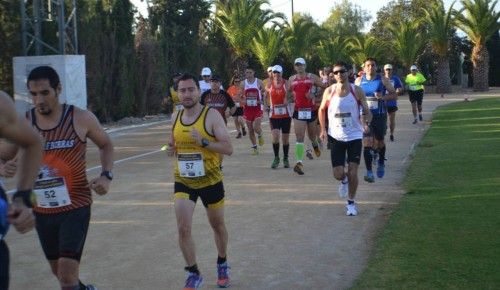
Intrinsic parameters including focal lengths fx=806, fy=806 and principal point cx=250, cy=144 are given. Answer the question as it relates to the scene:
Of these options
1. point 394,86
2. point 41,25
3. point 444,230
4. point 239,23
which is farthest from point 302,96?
point 239,23

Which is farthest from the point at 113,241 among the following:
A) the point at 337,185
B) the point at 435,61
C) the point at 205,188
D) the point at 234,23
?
the point at 435,61

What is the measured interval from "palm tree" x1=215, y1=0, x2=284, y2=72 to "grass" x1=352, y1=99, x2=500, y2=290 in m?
36.0

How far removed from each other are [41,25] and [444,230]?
2154cm

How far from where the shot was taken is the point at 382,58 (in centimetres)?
7081

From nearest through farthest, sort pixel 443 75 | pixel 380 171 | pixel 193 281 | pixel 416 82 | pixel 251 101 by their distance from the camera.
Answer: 1. pixel 193 281
2. pixel 380 171
3. pixel 251 101
4. pixel 416 82
5. pixel 443 75

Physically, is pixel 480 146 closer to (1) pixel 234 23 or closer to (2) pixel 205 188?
(2) pixel 205 188

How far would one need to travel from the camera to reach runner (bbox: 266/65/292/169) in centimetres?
1652

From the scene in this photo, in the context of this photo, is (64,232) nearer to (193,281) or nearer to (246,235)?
(193,281)

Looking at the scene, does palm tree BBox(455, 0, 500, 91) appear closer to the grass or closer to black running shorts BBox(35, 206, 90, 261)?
the grass

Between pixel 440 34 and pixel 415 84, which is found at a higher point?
pixel 440 34

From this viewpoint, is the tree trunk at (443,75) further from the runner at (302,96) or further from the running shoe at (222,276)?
the running shoe at (222,276)

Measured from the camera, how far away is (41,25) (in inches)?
1101

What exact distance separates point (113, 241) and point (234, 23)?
1729 inches

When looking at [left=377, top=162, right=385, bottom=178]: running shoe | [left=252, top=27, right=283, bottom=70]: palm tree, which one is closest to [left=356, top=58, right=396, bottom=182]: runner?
[left=377, top=162, right=385, bottom=178]: running shoe
